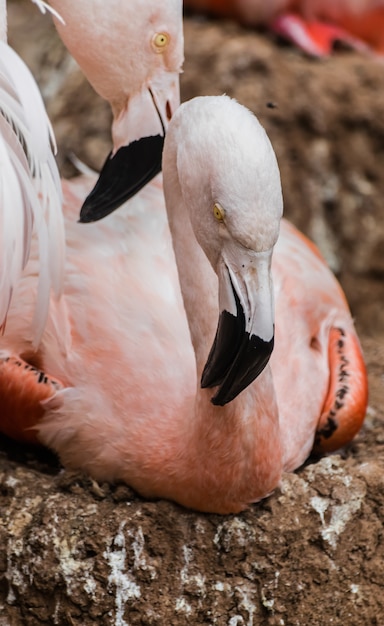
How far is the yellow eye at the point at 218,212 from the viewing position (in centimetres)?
247

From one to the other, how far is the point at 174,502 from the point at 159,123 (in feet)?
3.42

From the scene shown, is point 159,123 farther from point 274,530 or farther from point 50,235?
point 274,530

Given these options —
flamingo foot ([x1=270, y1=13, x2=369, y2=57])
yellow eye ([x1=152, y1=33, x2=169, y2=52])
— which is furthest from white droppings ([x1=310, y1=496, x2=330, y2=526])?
flamingo foot ([x1=270, y1=13, x2=369, y2=57])

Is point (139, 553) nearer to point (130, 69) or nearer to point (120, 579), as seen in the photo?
point (120, 579)

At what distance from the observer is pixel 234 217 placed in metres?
2.43

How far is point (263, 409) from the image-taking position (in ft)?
9.16

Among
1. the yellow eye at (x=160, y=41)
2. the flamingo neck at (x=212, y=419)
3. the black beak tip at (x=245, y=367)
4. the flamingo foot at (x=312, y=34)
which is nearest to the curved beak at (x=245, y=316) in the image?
the black beak tip at (x=245, y=367)

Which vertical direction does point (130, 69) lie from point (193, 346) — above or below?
above

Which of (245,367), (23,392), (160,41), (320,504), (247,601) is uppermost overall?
(160,41)

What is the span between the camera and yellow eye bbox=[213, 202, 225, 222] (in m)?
2.47

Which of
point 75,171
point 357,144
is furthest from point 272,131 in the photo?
point 75,171

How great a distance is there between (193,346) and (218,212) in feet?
1.55

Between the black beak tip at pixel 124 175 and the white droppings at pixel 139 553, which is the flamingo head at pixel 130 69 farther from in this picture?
the white droppings at pixel 139 553

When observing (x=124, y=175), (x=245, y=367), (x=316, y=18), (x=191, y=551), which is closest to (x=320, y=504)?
(x=191, y=551)
